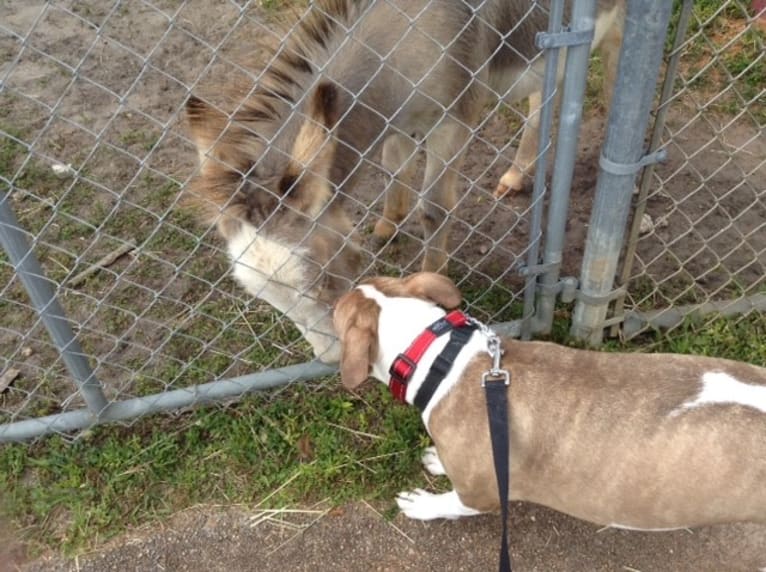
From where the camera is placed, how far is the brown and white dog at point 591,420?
204 centimetres

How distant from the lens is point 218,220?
2.52 metres

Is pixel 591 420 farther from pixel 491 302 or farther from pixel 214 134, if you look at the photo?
pixel 214 134

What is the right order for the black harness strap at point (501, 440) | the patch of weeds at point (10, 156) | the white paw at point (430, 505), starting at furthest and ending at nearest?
the patch of weeds at point (10, 156) < the white paw at point (430, 505) < the black harness strap at point (501, 440)

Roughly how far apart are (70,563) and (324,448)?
1011 mm

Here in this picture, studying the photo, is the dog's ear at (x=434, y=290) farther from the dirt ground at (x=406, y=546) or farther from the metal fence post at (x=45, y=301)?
the metal fence post at (x=45, y=301)

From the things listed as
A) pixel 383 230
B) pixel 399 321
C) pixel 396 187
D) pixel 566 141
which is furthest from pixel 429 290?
pixel 383 230

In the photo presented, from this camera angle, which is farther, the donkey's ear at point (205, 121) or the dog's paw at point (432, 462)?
the dog's paw at point (432, 462)

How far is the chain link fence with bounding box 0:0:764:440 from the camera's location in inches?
101

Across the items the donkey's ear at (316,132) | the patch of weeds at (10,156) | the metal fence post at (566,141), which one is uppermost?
the metal fence post at (566,141)

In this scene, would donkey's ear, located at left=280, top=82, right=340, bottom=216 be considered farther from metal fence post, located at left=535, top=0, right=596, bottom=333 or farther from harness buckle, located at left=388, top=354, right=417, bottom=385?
metal fence post, located at left=535, top=0, right=596, bottom=333

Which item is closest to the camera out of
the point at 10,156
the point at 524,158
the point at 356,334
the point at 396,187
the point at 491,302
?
the point at 356,334

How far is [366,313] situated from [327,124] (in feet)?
2.15

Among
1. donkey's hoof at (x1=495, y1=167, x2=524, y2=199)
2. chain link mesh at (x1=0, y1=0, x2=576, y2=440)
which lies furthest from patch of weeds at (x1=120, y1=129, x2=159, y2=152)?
donkey's hoof at (x1=495, y1=167, x2=524, y2=199)

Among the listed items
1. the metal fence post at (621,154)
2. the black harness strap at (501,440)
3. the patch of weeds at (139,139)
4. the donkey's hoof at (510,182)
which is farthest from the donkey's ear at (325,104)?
the patch of weeds at (139,139)
